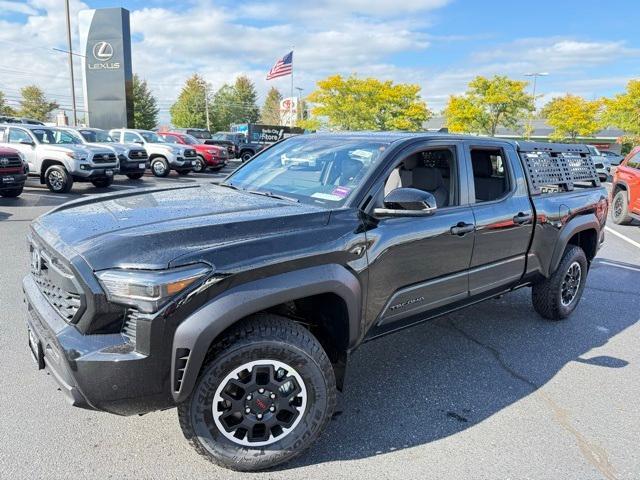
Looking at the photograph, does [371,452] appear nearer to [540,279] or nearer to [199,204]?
[199,204]

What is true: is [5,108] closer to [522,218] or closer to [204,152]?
[204,152]

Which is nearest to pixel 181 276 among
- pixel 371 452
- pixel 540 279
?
pixel 371 452

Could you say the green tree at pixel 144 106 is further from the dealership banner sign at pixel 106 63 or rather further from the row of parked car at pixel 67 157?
the row of parked car at pixel 67 157

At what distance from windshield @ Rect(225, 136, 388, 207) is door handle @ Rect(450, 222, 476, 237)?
0.75 metres

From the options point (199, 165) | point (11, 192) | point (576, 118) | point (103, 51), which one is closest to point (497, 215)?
point (11, 192)

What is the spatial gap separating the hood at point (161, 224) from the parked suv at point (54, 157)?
10.8 m

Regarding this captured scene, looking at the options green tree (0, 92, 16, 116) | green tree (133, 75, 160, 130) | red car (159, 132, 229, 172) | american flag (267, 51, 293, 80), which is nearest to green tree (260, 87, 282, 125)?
green tree (133, 75, 160, 130)

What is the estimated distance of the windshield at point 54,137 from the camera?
13.2 metres

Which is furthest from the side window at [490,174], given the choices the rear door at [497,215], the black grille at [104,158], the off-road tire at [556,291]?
the black grille at [104,158]

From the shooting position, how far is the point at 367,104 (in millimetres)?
34250

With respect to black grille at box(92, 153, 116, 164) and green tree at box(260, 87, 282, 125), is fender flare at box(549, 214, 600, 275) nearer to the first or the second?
black grille at box(92, 153, 116, 164)

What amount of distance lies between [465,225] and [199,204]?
1839 millimetres

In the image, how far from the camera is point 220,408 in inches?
95.3

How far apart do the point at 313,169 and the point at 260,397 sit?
167 centimetres
